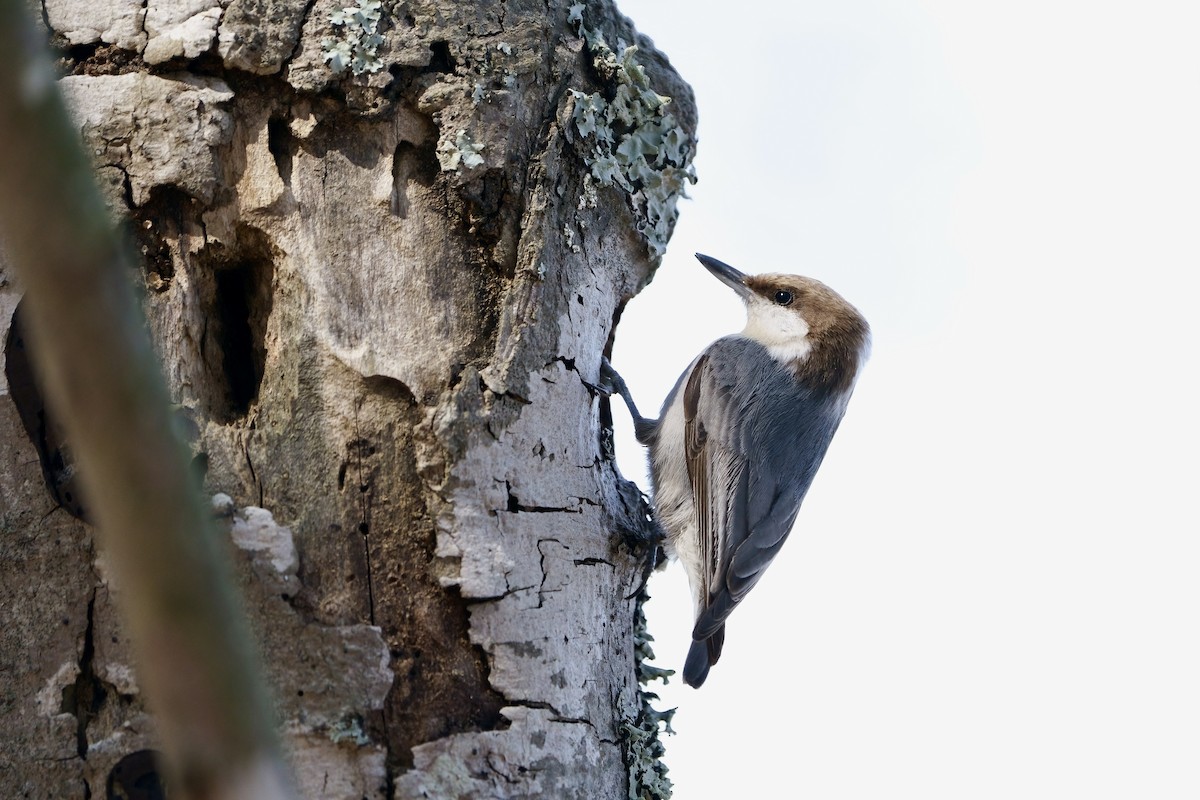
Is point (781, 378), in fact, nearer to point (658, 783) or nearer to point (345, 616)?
point (658, 783)

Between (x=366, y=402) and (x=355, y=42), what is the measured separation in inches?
25.0

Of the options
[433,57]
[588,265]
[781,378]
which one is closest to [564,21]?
[433,57]

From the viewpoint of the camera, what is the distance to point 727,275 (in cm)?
405

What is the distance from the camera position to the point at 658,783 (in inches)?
86.8

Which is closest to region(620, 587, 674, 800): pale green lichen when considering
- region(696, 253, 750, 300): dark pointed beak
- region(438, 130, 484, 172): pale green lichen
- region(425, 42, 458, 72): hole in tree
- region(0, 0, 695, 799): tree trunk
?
region(0, 0, 695, 799): tree trunk

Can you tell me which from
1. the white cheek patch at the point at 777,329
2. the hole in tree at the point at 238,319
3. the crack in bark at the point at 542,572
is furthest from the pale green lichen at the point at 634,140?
the white cheek patch at the point at 777,329

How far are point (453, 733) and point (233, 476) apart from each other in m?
0.53

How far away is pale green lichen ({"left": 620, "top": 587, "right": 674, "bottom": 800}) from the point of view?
215 centimetres

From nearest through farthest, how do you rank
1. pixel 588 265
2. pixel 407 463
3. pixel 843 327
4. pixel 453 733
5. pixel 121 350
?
pixel 121 350
pixel 453 733
pixel 407 463
pixel 588 265
pixel 843 327

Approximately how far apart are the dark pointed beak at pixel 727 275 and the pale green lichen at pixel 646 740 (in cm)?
189

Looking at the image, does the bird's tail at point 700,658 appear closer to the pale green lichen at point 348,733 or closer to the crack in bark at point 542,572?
the crack in bark at point 542,572

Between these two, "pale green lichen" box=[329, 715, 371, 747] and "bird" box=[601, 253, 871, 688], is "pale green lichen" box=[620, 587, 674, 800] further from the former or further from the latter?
"bird" box=[601, 253, 871, 688]

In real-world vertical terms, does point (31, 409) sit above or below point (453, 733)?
above

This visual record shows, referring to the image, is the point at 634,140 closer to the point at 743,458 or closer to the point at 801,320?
the point at 743,458
